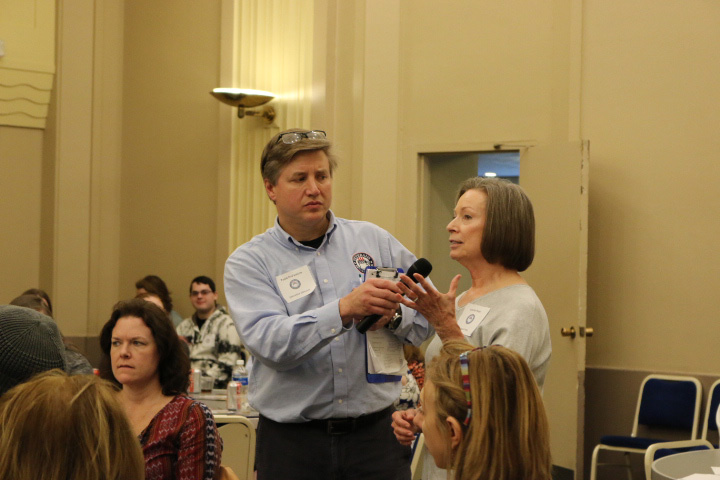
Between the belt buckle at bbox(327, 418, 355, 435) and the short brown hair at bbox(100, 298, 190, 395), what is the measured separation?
60 centimetres

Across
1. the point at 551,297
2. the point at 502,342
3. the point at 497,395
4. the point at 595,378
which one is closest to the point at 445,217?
the point at 551,297

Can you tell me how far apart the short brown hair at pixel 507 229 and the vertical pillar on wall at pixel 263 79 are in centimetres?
483

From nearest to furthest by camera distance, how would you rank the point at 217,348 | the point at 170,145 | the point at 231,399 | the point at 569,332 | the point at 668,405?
the point at 231,399, the point at 668,405, the point at 569,332, the point at 217,348, the point at 170,145

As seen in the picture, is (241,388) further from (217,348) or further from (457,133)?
(457,133)

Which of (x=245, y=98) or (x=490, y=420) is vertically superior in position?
(x=245, y=98)

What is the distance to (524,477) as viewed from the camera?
1.56 metres

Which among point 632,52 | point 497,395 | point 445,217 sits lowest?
point 497,395

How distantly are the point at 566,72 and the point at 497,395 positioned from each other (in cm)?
500

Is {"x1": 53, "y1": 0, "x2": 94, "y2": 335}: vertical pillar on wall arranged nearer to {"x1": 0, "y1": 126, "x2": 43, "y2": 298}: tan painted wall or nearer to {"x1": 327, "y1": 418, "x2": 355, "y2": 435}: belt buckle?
{"x1": 0, "y1": 126, "x2": 43, "y2": 298}: tan painted wall

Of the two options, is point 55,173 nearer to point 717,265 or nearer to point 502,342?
point 717,265

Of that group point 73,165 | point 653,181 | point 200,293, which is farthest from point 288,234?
point 73,165

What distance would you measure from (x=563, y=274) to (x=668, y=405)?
1092 mm

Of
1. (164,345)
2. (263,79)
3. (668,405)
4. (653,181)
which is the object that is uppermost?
(263,79)

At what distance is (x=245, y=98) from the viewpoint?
7.21 meters
